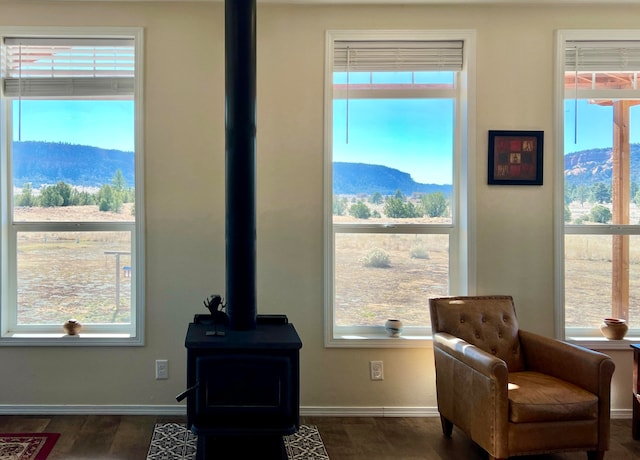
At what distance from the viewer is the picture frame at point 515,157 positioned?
2.85 m

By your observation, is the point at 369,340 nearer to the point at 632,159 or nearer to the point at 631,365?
the point at 631,365

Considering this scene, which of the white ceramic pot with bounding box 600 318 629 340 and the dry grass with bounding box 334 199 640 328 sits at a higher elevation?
the dry grass with bounding box 334 199 640 328

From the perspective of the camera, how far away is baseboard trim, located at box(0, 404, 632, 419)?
9.16 ft

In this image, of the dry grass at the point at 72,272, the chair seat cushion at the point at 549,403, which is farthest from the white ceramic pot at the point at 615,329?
the dry grass at the point at 72,272

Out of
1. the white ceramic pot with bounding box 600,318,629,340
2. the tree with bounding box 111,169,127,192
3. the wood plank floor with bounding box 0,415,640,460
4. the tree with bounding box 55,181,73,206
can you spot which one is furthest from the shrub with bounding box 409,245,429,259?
the tree with bounding box 55,181,73,206

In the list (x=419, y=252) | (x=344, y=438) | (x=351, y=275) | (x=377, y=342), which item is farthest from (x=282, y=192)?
(x=344, y=438)

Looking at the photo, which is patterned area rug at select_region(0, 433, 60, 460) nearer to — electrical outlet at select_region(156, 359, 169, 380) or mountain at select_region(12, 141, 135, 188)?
electrical outlet at select_region(156, 359, 169, 380)

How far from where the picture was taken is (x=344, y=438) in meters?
2.55

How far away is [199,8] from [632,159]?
3167mm

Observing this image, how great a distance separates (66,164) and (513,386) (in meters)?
3.12

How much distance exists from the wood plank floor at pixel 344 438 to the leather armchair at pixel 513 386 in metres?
0.18

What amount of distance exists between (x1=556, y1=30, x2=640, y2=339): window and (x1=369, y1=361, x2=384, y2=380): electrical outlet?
132cm

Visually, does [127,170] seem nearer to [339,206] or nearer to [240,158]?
[240,158]

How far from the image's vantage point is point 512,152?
285cm
